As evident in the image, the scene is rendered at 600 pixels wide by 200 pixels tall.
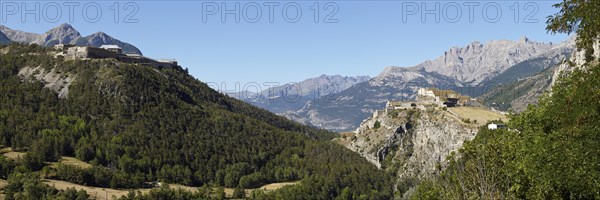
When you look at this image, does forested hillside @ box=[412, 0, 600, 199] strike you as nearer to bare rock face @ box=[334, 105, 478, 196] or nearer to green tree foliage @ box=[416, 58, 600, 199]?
green tree foliage @ box=[416, 58, 600, 199]

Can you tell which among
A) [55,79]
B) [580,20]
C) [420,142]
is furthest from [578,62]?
[55,79]

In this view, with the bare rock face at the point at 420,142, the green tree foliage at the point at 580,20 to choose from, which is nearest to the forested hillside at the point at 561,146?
the green tree foliage at the point at 580,20

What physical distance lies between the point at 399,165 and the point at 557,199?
536 feet

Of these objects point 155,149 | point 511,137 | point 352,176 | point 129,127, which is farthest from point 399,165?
point 511,137

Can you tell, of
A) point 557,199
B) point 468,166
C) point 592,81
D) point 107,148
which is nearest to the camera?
point 592,81

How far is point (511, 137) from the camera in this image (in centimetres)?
3681

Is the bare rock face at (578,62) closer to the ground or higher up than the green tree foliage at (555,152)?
higher up

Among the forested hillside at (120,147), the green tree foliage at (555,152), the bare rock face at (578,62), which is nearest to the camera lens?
the green tree foliage at (555,152)

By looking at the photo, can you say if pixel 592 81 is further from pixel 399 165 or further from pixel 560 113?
pixel 399 165

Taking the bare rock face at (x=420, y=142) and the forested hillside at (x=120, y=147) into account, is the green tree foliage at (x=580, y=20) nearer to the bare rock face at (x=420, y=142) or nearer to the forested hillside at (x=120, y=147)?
the bare rock face at (x=420, y=142)

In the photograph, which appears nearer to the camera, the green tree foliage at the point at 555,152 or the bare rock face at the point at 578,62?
the green tree foliage at the point at 555,152

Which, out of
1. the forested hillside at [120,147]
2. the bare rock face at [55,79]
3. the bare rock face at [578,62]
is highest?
the bare rock face at [55,79]

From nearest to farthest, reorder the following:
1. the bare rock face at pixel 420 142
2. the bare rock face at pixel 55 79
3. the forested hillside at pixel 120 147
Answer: the bare rock face at pixel 420 142 < the forested hillside at pixel 120 147 < the bare rock face at pixel 55 79

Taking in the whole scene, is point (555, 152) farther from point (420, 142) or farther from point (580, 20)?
point (420, 142)
